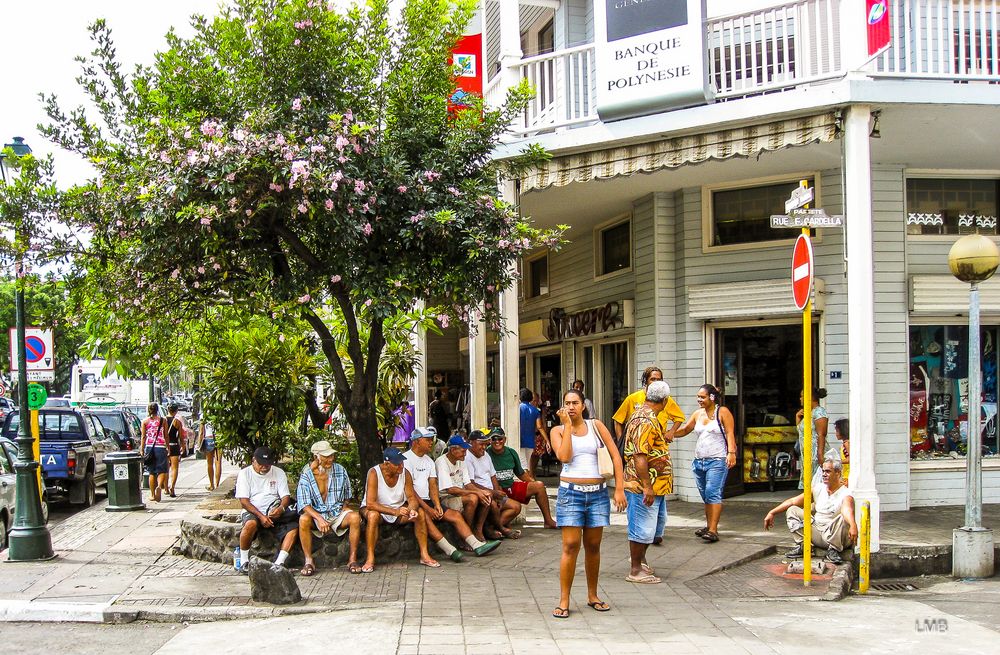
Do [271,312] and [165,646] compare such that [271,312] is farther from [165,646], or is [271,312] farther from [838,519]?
[838,519]

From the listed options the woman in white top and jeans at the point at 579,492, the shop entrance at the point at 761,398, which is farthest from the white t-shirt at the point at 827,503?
the shop entrance at the point at 761,398

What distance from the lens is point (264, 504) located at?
29.7ft

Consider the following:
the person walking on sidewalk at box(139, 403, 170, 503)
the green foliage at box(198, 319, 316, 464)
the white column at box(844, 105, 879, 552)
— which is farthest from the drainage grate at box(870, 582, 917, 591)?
the person walking on sidewalk at box(139, 403, 170, 503)

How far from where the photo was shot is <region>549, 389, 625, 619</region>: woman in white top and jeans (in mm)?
6801

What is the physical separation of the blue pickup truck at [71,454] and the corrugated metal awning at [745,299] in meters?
10.2

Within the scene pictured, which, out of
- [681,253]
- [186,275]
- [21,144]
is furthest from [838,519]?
[21,144]

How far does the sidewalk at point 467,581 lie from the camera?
745 cm

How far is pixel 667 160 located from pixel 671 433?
3012 mm

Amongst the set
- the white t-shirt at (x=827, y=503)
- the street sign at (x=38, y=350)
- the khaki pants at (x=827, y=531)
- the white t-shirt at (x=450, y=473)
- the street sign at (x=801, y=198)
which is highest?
the street sign at (x=801, y=198)

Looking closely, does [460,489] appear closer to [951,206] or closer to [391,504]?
[391,504]

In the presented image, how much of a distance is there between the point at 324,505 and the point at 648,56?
5689 millimetres

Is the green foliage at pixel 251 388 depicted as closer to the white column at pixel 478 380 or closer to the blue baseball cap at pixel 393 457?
the white column at pixel 478 380

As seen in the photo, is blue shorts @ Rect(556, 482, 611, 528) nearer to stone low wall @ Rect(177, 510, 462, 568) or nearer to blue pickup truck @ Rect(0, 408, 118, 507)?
stone low wall @ Rect(177, 510, 462, 568)

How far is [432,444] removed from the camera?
9453 mm
